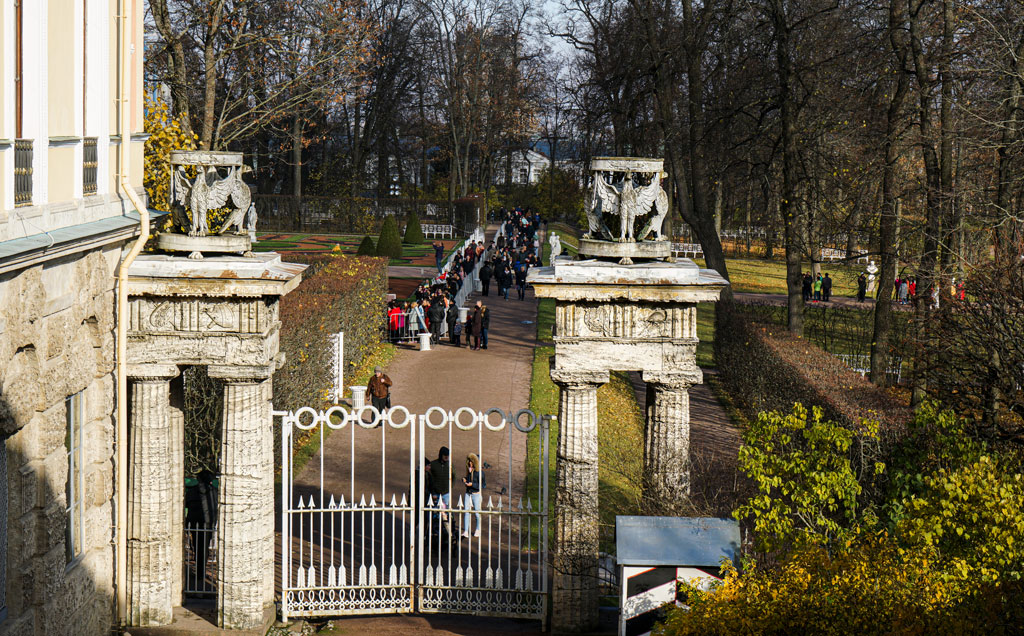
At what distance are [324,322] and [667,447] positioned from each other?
1147 cm

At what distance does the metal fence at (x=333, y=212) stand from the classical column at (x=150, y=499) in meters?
49.7

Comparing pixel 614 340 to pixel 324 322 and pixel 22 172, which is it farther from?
pixel 324 322

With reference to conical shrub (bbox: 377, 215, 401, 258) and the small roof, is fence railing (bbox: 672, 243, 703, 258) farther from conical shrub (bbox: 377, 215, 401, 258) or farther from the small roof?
the small roof

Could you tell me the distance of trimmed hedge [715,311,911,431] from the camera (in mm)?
15266

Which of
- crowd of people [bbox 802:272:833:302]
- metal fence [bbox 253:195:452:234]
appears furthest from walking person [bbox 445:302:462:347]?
metal fence [bbox 253:195:452:234]

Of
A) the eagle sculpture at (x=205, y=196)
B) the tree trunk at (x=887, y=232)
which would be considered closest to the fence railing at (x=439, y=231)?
the tree trunk at (x=887, y=232)

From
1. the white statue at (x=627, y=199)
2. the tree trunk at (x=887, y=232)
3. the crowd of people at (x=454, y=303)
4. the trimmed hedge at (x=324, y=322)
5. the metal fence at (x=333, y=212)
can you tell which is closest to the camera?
the white statue at (x=627, y=199)

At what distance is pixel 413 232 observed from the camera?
5362 centimetres

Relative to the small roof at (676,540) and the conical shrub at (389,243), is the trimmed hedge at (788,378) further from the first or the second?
the conical shrub at (389,243)

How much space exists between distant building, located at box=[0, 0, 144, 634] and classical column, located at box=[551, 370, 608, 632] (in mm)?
3732

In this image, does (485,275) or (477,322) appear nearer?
(477,322)

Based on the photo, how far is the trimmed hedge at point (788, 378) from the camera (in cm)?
1527

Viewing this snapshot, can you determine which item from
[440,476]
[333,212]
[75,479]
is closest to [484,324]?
[440,476]

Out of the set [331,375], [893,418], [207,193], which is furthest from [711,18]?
[207,193]
